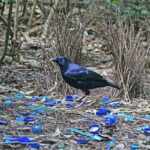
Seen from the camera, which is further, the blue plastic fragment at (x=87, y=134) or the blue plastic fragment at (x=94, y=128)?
the blue plastic fragment at (x=94, y=128)

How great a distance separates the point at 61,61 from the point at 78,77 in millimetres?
240

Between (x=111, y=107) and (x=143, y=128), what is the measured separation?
77 cm

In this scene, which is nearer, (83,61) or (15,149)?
(15,149)

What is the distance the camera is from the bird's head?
5.75 m

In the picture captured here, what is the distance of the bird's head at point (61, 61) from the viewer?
226 inches

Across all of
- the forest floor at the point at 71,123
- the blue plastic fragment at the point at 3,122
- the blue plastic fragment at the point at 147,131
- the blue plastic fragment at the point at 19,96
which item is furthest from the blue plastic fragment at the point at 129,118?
the blue plastic fragment at the point at 19,96

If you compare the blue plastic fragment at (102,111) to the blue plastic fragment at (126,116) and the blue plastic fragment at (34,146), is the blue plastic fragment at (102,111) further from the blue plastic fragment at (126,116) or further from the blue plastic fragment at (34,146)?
the blue plastic fragment at (34,146)

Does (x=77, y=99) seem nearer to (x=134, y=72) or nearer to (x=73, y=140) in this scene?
(x=134, y=72)

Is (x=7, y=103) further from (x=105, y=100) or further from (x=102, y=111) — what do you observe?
(x=105, y=100)

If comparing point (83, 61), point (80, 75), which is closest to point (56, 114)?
point (80, 75)

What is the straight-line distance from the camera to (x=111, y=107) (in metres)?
5.34

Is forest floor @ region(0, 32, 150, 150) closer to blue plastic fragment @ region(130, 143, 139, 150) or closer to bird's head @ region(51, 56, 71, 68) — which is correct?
blue plastic fragment @ region(130, 143, 139, 150)

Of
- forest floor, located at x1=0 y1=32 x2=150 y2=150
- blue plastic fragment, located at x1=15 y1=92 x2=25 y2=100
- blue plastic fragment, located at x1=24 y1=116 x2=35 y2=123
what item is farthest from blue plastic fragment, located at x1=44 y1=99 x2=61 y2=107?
blue plastic fragment, located at x1=24 y1=116 x2=35 y2=123

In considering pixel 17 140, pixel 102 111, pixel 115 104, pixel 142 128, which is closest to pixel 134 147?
pixel 142 128
